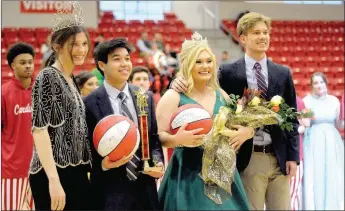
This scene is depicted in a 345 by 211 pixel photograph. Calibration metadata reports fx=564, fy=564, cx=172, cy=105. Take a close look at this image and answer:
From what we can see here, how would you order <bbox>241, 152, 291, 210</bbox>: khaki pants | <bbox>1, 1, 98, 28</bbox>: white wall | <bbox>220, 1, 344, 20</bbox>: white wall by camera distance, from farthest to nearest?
1. <bbox>220, 1, 344, 20</bbox>: white wall
2. <bbox>1, 1, 98, 28</bbox>: white wall
3. <bbox>241, 152, 291, 210</bbox>: khaki pants

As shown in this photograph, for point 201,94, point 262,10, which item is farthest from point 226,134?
point 262,10

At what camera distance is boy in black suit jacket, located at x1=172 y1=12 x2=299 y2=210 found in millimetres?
3404

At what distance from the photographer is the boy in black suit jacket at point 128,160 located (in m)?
2.88

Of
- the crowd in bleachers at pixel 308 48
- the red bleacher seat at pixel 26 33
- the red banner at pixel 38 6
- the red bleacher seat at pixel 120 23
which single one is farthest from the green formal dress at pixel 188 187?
the red bleacher seat at pixel 120 23

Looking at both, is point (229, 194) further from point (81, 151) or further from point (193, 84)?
point (81, 151)

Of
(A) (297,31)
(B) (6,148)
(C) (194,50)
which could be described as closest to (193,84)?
(C) (194,50)

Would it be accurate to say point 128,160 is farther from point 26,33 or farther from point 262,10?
point 262,10

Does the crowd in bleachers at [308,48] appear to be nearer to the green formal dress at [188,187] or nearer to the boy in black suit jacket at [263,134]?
the boy in black suit jacket at [263,134]

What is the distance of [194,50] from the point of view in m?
3.07

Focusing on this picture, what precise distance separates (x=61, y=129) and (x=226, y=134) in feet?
2.75

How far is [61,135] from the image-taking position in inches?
108

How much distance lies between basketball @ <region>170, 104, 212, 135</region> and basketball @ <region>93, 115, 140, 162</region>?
250 mm

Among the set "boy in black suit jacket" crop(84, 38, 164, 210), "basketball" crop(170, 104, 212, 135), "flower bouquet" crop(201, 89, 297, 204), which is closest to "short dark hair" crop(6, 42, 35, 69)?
"boy in black suit jacket" crop(84, 38, 164, 210)

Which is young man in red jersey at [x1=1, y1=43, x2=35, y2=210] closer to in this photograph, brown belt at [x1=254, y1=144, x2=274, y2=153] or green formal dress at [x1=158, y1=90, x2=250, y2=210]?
green formal dress at [x1=158, y1=90, x2=250, y2=210]
